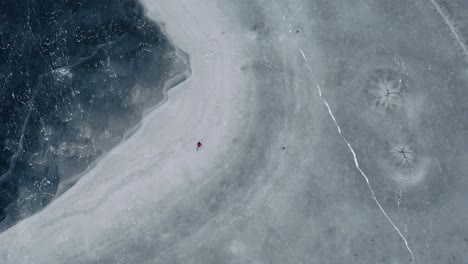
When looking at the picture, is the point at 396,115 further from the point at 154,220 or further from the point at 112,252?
the point at 112,252

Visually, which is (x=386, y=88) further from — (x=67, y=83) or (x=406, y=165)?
(x=67, y=83)

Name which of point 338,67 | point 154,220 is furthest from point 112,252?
point 338,67

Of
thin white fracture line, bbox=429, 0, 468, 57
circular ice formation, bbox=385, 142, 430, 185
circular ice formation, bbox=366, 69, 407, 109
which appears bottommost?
circular ice formation, bbox=385, 142, 430, 185

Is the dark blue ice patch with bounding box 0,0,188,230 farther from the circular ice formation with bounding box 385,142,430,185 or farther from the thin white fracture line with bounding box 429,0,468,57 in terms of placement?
the thin white fracture line with bounding box 429,0,468,57

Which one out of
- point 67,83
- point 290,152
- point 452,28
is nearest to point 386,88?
point 452,28

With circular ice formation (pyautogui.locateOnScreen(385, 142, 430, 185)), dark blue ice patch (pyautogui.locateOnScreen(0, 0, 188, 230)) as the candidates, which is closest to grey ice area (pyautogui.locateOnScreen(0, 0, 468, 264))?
circular ice formation (pyautogui.locateOnScreen(385, 142, 430, 185))
